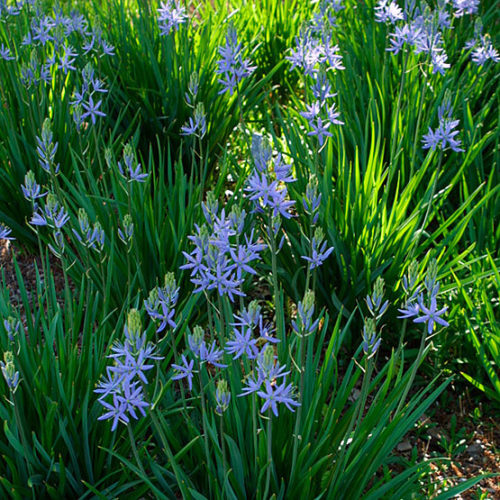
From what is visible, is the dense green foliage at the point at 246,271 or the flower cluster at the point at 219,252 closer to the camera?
the flower cluster at the point at 219,252

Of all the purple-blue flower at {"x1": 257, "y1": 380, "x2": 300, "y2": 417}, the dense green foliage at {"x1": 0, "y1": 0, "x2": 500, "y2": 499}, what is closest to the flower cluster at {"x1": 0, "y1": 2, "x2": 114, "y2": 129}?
the dense green foliage at {"x1": 0, "y1": 0, "x2": 500, "y2": 499}

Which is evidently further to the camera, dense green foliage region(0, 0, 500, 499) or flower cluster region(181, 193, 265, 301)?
dense green foliage region(0, 0, 500, 499)

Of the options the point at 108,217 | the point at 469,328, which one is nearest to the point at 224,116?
the point at 108,217

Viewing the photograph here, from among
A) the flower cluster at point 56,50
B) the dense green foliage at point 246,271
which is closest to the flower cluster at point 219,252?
the dense green foliage at point 246,271

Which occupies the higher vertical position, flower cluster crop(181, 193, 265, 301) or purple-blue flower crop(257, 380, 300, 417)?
flower cluster crop(181, 193, 265, 301)

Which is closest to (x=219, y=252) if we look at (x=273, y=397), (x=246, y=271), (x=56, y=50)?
(x=273, y=397)

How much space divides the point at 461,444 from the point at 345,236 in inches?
36.1

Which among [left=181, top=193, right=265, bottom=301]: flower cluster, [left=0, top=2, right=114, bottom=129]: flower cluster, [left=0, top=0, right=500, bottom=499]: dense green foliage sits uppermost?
[left=0, top=2, right=114, bottom=129]: flower cluster

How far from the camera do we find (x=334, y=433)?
1974 mm

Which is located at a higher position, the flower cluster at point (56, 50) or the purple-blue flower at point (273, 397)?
the flower cluster at point (56, 50)

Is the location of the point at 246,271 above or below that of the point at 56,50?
below

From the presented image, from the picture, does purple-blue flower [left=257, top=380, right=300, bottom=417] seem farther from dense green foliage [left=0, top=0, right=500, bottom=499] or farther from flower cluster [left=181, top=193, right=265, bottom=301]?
flower cluster [left=181, top=193, right=265, bottom=301]

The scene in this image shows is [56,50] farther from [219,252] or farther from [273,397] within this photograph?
[273,397]

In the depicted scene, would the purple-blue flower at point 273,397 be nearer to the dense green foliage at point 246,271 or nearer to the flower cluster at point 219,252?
the dense green foliage at point 246,271
